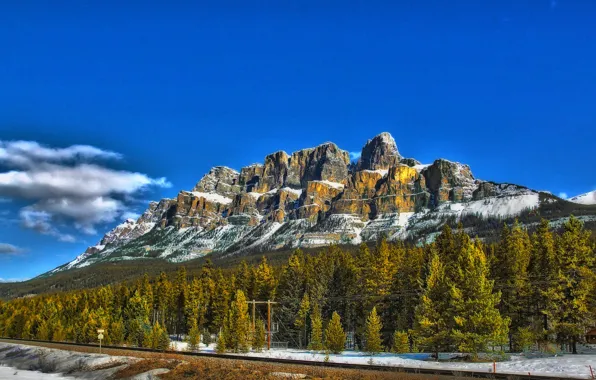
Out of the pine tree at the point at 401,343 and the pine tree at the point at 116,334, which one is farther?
the pine tree at the point at 116,334

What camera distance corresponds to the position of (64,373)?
Answer: 48438 mm

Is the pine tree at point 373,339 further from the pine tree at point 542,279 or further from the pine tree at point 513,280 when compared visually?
the pine tree at point 542,279

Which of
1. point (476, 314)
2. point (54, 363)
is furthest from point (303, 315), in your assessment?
point (476, 314)

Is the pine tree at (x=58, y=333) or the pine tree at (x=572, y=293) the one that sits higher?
the pine tree at (x=572, y=293)

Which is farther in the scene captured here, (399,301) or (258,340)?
(399,301)

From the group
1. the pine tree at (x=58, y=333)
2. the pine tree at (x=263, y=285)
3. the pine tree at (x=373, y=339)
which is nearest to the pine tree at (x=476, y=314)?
the pine tree at (x=373, y=339)

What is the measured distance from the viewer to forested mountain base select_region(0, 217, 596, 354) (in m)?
44.2

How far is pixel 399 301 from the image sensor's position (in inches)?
2569

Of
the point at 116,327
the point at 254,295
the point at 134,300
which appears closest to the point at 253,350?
the point at 254,295

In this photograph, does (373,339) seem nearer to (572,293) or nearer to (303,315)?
(572,293)

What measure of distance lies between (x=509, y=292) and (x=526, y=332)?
6.78 m

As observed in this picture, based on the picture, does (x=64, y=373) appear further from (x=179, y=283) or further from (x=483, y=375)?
(x=179, y=283)

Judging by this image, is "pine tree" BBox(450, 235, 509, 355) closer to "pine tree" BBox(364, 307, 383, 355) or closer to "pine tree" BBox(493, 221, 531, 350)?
"pine tree" BBox(493, 221, 531, 350)

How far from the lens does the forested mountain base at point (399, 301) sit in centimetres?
4425
